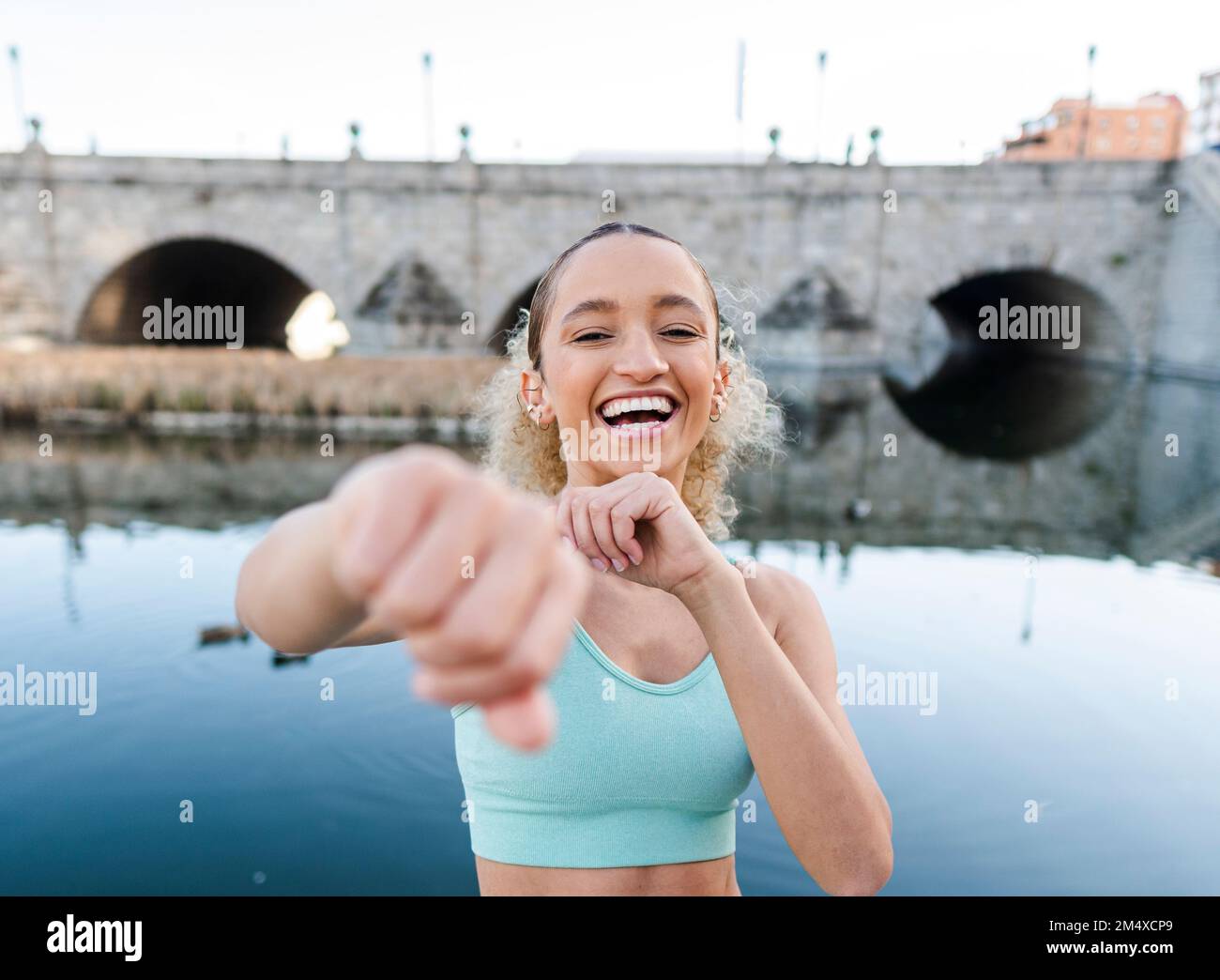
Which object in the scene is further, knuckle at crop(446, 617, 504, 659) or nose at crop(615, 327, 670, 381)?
nose at crop(615, 327, 670, 381)

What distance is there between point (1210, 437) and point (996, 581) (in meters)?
9.95

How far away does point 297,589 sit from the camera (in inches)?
41.5

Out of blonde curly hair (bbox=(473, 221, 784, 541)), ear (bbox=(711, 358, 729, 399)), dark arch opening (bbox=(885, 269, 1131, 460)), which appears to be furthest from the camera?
dark arch opening (bbox=(885, 269, 1131, 460))

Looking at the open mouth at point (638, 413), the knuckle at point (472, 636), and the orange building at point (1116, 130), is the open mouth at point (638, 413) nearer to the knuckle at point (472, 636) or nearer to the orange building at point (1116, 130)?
the knuckle at point (472, 636)

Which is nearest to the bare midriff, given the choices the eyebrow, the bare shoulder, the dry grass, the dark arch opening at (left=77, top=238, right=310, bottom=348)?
the bare shoulder

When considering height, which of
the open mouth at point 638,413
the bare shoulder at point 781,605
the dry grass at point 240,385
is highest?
the dry grass at point 240,385

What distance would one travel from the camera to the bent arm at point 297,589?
3.31 feet

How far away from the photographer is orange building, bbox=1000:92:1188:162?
53.2 meters

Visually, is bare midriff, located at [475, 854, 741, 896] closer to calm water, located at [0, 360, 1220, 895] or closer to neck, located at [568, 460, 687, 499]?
neck, located at [568, 460, 687, 499]

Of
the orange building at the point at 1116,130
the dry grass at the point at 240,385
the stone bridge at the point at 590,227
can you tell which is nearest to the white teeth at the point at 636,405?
the dry grass at the point at 240,385

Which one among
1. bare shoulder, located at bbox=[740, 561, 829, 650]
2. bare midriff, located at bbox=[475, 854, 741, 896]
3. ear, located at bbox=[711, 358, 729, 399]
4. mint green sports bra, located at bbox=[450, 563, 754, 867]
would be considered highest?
ear, located at bbox=[711, 358, 729, 399]

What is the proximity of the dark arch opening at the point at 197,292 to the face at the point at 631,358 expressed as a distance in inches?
908

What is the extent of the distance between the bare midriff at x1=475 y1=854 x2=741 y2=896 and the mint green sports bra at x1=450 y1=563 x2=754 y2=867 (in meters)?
0.02
